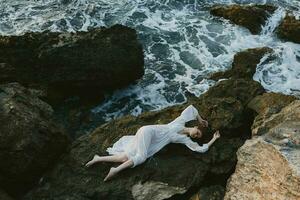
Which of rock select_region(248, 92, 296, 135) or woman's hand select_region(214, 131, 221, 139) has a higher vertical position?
rock select_region(248, 92, 296, 135)

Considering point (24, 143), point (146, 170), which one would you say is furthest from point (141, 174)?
point (24, 143)

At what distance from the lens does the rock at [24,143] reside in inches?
363

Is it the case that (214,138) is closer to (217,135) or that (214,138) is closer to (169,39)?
(217,135)

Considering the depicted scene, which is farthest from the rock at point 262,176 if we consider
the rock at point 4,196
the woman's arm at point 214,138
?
the rock at point 4,196

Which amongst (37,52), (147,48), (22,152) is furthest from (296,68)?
(22,152)

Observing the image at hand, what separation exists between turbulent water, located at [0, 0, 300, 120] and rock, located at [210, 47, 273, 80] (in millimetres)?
257

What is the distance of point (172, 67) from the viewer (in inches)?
593

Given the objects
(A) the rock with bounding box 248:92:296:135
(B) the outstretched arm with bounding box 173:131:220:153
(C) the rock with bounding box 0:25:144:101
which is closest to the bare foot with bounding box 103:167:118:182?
(B) the outstretched arm with bounding box 173:131:220:153

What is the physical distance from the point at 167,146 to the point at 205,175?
109cm

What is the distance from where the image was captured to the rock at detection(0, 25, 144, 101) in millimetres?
12539

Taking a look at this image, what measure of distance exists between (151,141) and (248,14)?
9172 mm

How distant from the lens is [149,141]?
9586 mm

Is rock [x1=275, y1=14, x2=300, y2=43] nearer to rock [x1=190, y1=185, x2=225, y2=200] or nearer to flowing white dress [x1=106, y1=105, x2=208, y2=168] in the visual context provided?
flowing white dress [x1=106, y1=105, x2=208, y2=168]

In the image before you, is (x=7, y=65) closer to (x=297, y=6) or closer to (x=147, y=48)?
(x=147, y=48)
